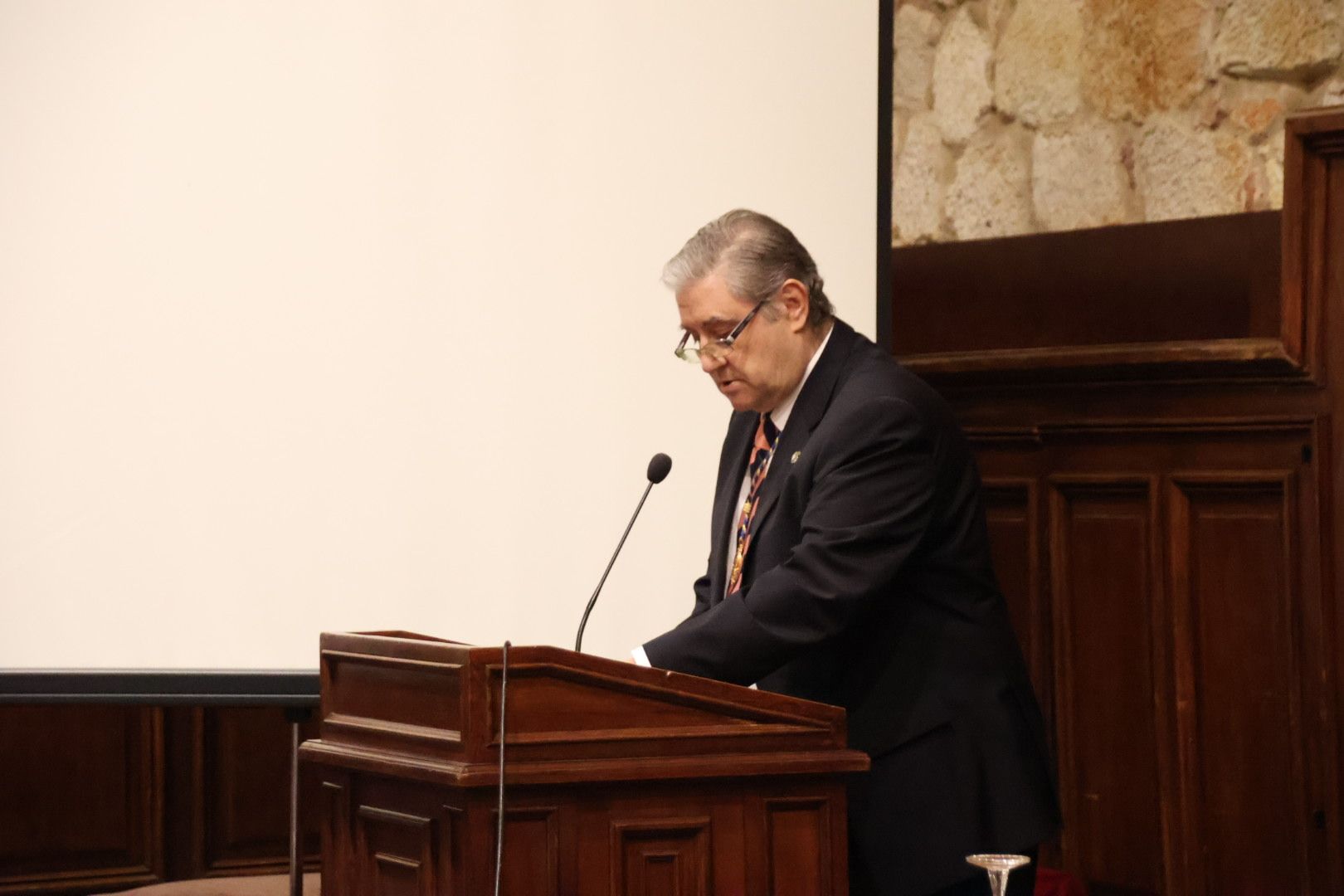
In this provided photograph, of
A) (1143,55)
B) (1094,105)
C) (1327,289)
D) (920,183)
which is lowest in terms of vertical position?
(1327,289)

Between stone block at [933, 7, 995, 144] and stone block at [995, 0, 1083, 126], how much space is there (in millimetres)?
51

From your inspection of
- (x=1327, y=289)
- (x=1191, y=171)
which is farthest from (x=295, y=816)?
(x=1191, y=171)

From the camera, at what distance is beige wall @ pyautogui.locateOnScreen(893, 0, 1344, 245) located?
13.2 feet

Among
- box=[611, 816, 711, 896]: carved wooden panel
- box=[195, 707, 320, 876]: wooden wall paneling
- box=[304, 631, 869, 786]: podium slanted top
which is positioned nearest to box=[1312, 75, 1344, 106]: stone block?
box=[304, 631, 869, 786]: podium slanted top

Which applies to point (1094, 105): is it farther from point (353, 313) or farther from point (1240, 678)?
point (353, 313)

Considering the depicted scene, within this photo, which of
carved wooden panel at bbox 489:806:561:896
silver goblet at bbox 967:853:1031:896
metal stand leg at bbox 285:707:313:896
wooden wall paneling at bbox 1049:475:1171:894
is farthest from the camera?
wooden wall paneling at bbox 1049:475:1171:894

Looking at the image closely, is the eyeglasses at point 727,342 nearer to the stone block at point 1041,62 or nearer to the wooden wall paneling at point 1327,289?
the wooden wall paneling at point 1327,289

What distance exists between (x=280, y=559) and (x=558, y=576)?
569 millimetres

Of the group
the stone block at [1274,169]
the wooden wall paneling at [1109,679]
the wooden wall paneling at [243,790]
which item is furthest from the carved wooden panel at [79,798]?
the stone block at [1274,169]

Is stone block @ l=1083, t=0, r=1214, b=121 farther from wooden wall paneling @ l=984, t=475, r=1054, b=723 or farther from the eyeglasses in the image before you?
the eyeglasses

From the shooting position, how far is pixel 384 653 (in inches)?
82.7

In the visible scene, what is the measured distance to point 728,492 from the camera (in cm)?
284

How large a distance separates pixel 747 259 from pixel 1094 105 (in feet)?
7.11

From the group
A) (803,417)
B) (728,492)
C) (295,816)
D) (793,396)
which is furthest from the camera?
(295,816)
